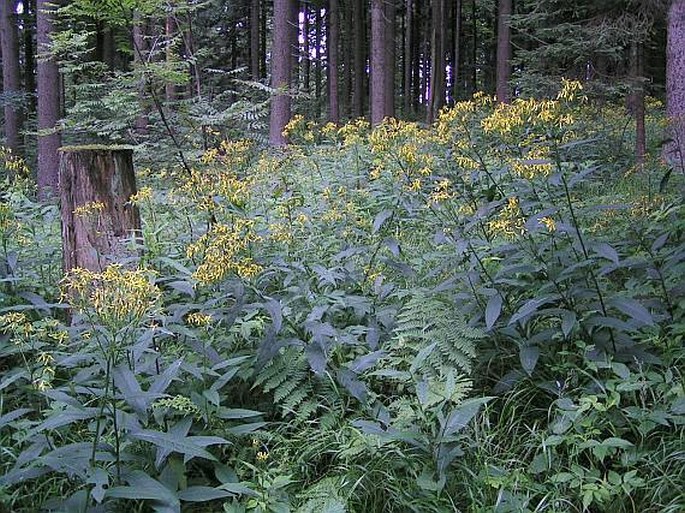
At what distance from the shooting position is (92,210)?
3842 millimetres

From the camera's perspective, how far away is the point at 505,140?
11.2 feet

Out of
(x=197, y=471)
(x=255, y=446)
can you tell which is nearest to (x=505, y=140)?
(x=255, y=446)

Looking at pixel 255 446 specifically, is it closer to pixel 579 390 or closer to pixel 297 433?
pixel 297 433

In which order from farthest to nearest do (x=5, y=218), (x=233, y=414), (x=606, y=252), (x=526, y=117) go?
(x=5, y=218) < (x=526, y=117) < (x=606, y=252) < (x=233, y=414)

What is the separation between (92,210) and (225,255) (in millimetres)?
1475

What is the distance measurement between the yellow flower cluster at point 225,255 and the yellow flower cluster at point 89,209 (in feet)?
2.61

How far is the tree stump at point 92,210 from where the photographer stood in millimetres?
3879

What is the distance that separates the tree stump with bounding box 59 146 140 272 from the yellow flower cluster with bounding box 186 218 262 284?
101cm

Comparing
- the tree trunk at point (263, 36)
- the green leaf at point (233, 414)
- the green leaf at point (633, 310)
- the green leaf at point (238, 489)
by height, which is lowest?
the green leaf at point (238, 489)

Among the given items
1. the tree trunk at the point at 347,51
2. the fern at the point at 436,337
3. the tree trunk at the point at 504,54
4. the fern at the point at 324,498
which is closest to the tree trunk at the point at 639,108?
the tree trunk at the point at 504,54

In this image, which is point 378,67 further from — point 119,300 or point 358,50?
point 119,300

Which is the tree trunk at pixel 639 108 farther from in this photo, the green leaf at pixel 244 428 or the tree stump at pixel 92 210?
the green leaf at pixel 244 428

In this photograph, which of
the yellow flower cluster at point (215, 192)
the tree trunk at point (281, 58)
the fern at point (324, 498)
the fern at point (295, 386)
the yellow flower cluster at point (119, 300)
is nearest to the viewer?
the yellow flower cluster at point (119, 300)

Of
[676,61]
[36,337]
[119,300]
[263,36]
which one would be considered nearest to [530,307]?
[119,300]
